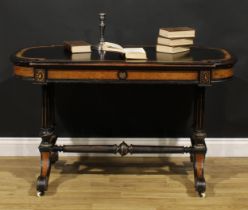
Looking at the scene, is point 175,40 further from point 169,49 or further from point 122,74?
point 122,74

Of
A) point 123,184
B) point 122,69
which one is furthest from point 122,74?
point 123,184

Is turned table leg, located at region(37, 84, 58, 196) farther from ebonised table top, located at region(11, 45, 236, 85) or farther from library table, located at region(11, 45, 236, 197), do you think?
ebonised table top, located at region(11, 45, 236, 85)

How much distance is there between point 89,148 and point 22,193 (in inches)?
18.8

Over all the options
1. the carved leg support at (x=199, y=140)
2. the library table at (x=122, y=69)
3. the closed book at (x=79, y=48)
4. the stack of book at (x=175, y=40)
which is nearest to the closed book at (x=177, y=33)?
the stack of book at (x=175, y=40)

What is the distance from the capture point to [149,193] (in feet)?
9.68

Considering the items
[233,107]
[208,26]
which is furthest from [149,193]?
[208,26]

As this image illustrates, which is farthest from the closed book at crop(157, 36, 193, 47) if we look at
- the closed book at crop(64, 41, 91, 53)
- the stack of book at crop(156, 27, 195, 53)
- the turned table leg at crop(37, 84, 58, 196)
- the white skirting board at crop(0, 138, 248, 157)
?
the white skirting board at crop(0, 138, 248, 157)

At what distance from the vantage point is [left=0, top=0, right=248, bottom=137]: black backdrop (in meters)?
3.39

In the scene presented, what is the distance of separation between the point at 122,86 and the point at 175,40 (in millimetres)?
711

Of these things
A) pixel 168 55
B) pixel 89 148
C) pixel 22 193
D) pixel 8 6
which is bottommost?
pixel 22 193

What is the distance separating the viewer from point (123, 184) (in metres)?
3.08

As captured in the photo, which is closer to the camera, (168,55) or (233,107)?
(168,55)

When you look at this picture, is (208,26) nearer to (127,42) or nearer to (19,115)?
(127,42)

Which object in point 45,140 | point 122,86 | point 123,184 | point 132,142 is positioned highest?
point 122,86
